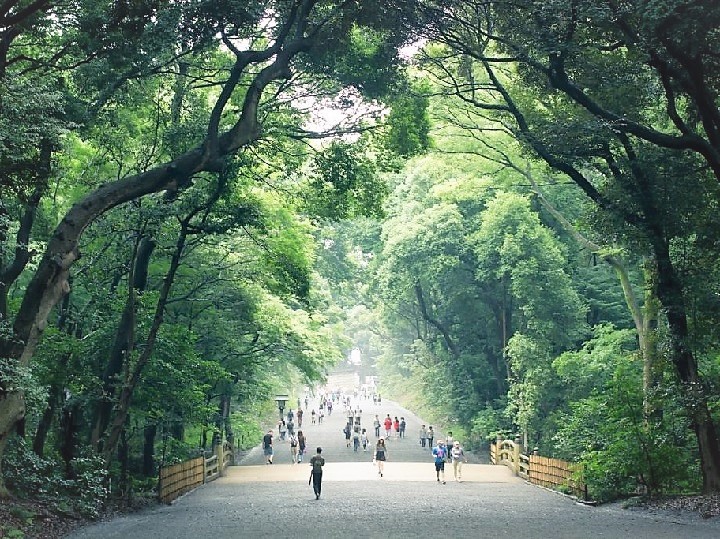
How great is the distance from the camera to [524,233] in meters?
29.1

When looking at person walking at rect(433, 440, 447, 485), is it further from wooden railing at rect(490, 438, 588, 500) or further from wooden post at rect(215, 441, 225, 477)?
wooden post at rect(215, 441, 225, 477)

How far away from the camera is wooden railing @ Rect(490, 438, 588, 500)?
18391 millimetres

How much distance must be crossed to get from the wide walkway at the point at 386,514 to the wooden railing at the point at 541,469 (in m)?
0.41

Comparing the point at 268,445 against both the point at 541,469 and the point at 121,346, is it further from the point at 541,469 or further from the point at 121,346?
the point at 121,346

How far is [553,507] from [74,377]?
10004 mm

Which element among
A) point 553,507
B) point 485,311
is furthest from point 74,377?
point 485,311

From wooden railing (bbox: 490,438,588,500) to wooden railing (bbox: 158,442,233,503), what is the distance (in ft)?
30.6

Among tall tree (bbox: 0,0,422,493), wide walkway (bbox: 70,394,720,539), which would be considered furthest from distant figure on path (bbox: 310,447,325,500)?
tall tree (bbox: 0,0,422,493)

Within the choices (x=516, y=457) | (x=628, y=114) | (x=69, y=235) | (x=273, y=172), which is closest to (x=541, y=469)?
(x=516, y=457)

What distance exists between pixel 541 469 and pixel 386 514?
911 cm

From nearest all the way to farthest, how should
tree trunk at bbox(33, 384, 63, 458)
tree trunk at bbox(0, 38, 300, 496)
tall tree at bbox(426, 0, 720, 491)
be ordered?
tree trunk at bbox(0, 38, 300, 496)
tall tree at bbox(426, 0, 720, 491)
tree trunk at bbox(33, 384, 63, 458)

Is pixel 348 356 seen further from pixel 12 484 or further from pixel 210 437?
pixel 12 484

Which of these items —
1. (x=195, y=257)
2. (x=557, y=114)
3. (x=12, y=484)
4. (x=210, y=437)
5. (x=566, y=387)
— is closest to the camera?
(x=12, y=484)

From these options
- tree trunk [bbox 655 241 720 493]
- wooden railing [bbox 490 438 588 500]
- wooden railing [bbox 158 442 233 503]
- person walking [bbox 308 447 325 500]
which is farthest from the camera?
wooden railing [bbox 490 438 588 500]
